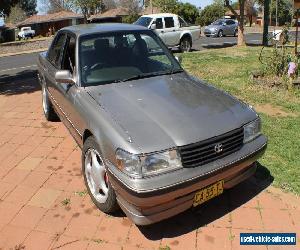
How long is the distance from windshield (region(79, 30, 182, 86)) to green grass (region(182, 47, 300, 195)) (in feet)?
6.37

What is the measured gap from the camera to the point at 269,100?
25.0ft

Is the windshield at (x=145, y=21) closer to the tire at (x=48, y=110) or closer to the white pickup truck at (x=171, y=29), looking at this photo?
the white pickup truck at (x=171, y=29)

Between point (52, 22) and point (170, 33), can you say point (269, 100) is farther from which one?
point (52, 22)

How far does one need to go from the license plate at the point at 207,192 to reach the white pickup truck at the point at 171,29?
13.7 metres

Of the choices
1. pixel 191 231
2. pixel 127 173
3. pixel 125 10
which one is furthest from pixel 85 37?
pixel 125 10

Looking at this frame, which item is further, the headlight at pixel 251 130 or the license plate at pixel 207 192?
the headlight at pixel 251 130

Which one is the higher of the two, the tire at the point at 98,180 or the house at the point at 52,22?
the house at the point at 52,22

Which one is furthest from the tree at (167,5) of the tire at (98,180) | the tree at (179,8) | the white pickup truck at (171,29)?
the tire at (98,180)

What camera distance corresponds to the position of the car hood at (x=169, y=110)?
343cm

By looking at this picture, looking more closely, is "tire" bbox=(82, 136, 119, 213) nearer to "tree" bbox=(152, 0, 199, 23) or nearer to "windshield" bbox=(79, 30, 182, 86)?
"windshield" bbox=(79, 30, 182, 86)

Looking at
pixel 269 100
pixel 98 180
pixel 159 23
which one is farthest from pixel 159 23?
pixel 98 180

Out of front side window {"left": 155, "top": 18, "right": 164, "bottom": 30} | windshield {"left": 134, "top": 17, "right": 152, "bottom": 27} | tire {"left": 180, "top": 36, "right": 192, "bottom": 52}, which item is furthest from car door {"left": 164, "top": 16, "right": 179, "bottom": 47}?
windshield {"left": 134, "top": 17, "right": 152, "bottom": 27}

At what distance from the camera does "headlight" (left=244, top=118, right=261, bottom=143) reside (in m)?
3.86

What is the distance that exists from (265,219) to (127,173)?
1673 mm
